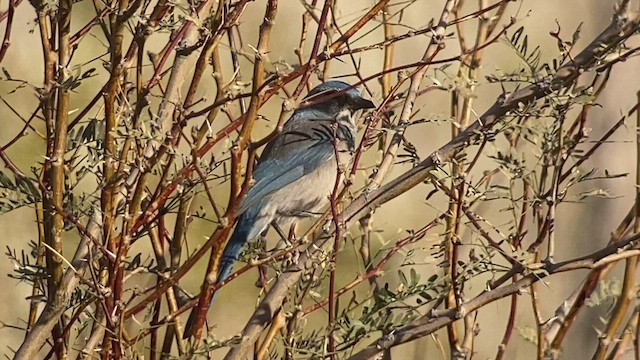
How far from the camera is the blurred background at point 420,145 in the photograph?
3.75m

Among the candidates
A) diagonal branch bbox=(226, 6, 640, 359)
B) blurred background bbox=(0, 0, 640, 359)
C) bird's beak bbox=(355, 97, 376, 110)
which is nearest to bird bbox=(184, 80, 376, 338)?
bird's beak bbox=(355, 97, 376, 110)

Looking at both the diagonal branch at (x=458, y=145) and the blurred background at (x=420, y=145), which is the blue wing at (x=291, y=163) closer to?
the blurred background at (x=420, y=145)

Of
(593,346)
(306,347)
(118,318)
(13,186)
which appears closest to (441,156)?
(306,347)

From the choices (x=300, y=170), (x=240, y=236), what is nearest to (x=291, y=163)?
(x=300, y=170)

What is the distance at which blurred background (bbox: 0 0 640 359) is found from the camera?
3.75 m

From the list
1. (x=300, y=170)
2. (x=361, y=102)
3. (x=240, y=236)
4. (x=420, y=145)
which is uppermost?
(x=420, y=145)

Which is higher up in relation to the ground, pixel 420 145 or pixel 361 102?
pixel 420 145

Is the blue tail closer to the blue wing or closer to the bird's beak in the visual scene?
the blue wing

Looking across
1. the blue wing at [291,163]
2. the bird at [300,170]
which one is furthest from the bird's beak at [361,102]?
the blue wing at [291,163]

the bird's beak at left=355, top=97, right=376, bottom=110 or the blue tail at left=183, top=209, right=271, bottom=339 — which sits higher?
the bird's beak at left=355, top=97, right=376, bottom=110

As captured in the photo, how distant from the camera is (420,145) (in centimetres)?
412

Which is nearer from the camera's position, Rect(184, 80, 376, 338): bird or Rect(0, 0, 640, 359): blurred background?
Rect(184, 80, 376, 338): bird

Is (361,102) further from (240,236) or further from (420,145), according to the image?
(420,145)

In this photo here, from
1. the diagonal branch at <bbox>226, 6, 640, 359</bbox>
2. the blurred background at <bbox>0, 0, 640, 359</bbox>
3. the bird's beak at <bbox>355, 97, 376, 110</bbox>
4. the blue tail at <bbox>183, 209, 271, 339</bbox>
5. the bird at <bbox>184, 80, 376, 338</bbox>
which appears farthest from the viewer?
the blurred background at <bbox>0, 0, 640, 359</bbox>
